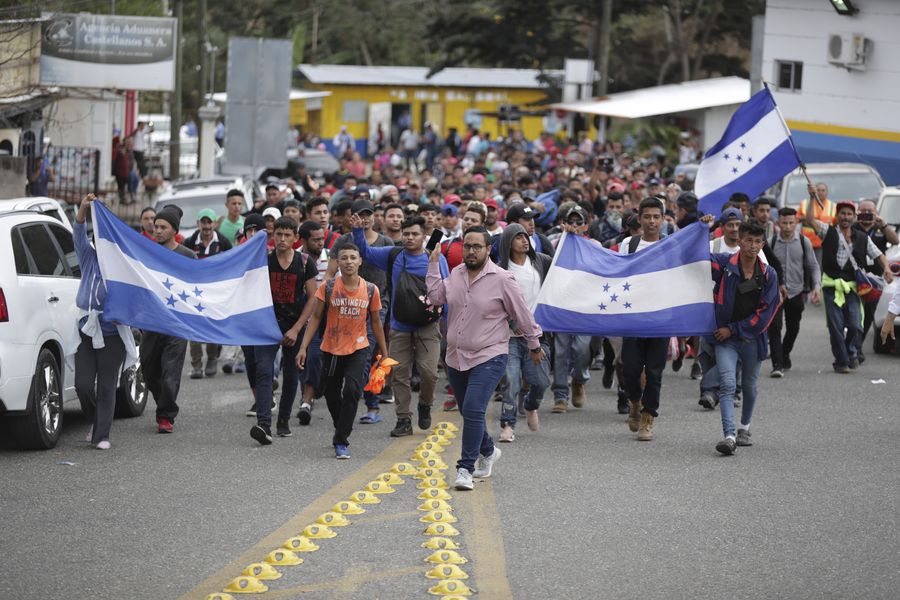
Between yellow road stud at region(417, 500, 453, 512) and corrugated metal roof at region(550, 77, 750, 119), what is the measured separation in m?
34.0

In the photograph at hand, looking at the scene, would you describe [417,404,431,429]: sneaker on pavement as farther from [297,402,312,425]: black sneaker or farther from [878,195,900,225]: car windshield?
[878,195,900,225]: car windshield

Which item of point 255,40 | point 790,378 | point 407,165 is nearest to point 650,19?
point 407,165

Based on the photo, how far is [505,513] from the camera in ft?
30.3

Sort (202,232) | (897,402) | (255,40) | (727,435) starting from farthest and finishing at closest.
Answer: (255,40)
(202,232)
(897,402)
(727,435)

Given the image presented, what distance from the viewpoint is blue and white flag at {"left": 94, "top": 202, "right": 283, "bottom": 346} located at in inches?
472

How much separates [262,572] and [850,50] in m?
24.2

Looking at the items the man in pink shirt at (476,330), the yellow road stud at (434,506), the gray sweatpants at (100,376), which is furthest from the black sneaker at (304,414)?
the yellow road stud at (434,506)

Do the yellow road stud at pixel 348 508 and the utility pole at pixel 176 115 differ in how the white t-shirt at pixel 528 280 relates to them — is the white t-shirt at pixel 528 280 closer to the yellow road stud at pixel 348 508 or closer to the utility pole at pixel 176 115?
the yellow road stud at pixel 348 508

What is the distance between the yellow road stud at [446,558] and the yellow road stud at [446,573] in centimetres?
20

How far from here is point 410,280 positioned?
41.2 ft

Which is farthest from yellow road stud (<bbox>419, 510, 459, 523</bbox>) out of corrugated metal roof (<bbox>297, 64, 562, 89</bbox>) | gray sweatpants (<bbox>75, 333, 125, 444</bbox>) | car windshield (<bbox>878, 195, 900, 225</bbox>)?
corrugated metal roof (<bbox>297, 64, 562, 89</bbox>)

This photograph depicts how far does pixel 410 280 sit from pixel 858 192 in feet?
48.6

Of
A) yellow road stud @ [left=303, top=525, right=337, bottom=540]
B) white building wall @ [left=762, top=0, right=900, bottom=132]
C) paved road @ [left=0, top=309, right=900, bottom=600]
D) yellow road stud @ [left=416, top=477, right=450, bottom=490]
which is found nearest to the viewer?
paved road @ [left=0, top=309, right=900, bottom=600]

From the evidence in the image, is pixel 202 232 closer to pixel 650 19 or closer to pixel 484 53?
pixel 484 53
